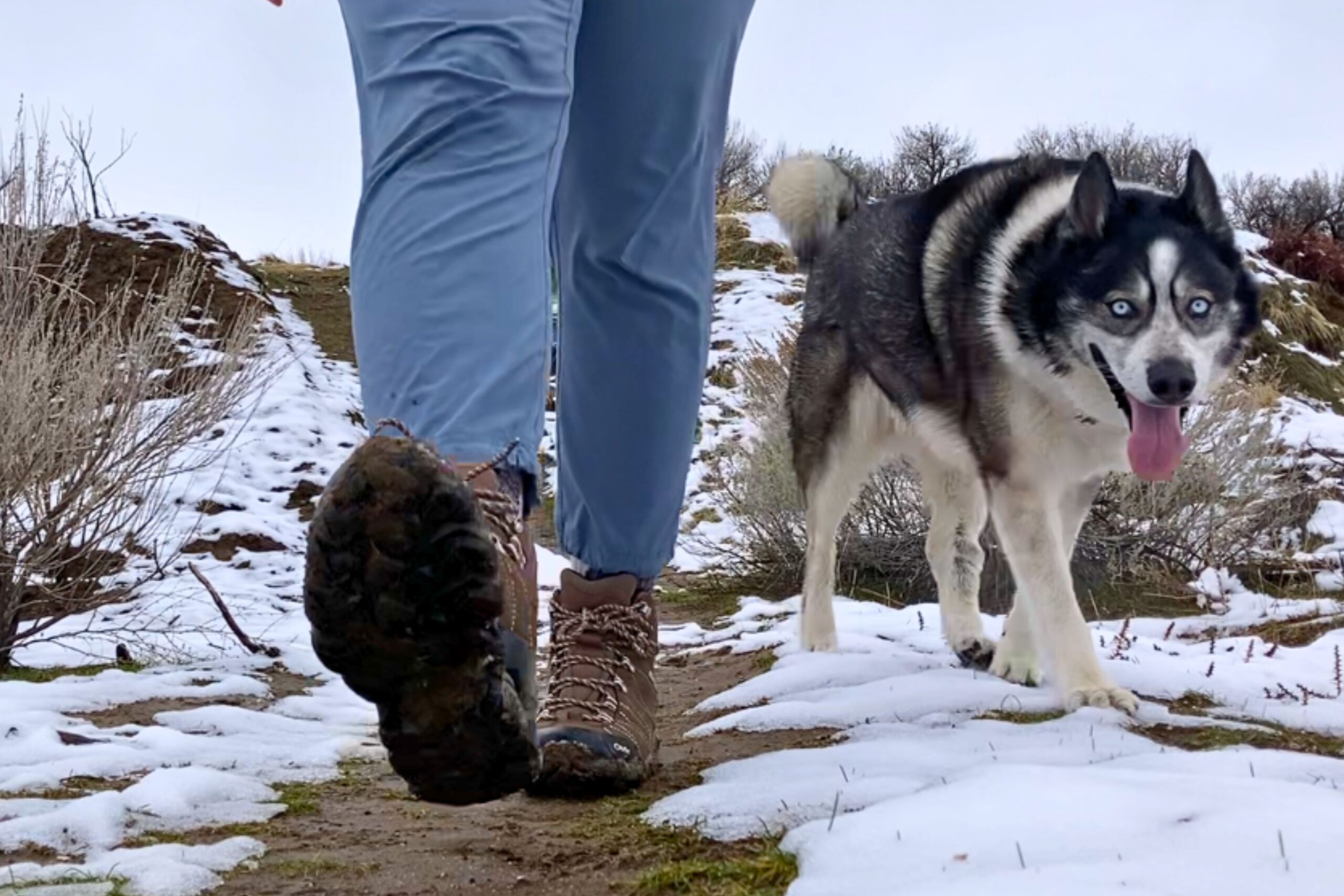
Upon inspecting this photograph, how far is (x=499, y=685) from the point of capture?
1.09m

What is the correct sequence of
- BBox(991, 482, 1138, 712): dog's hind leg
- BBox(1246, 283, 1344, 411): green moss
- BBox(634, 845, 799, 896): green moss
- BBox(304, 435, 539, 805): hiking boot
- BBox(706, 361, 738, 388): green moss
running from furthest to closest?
BBox(706, 361, 738, 388): green moss → BBox(1246, 283, 1344, 411): green moss → BBox(991, 482, 1138, 712): dog's hind leg → BBox(634, 845, 799, 896): green moss → BBox(304, 435, 539, 805): hiking boot

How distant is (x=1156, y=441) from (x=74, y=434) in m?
3.39

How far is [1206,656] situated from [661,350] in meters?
1.88

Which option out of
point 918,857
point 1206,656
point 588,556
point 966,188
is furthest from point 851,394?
point 918,857

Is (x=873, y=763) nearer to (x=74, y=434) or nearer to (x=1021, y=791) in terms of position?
(x=1021, y=791)

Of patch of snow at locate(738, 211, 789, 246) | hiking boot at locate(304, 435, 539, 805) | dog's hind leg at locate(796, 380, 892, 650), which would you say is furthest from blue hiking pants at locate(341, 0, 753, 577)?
patch of snow at locate(738, 211, 789, 246)

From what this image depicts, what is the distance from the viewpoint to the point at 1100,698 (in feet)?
7.29

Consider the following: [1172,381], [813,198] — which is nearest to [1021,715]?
[1172,381]

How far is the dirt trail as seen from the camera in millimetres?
1391

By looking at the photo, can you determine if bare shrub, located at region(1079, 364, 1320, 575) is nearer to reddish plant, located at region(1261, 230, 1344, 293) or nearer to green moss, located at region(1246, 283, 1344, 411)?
green moss, located at region(1246, 283, 1344, 411)

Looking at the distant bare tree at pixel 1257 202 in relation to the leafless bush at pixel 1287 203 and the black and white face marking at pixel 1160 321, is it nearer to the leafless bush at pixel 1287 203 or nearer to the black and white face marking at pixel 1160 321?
the leafless bush at pixel 1287 203

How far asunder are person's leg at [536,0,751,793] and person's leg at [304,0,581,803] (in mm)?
316

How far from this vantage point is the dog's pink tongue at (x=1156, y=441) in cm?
240

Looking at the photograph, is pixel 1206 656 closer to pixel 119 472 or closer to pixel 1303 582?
pixel 1303 582
